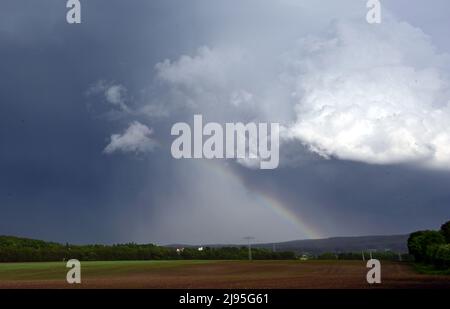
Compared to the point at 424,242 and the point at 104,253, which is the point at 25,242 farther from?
the point at 424,242

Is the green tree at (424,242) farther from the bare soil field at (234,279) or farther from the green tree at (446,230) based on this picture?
the bare soil field at (234,279)

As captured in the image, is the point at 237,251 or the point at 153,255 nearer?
the point at 153,255

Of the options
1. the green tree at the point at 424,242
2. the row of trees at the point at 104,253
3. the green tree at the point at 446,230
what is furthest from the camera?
the row of trees at the point at 104,253

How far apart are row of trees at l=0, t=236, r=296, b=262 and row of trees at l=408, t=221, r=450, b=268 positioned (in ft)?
172

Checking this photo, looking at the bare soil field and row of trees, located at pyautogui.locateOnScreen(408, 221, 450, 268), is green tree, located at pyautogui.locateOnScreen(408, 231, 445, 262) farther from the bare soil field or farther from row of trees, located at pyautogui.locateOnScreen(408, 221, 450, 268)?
the bare soil field

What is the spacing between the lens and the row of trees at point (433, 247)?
9050 cm

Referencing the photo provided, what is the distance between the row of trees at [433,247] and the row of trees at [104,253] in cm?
5249

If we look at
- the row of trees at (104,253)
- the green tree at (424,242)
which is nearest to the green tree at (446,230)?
the green tree at (424,242)

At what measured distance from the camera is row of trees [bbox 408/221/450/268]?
9050 centimetres
